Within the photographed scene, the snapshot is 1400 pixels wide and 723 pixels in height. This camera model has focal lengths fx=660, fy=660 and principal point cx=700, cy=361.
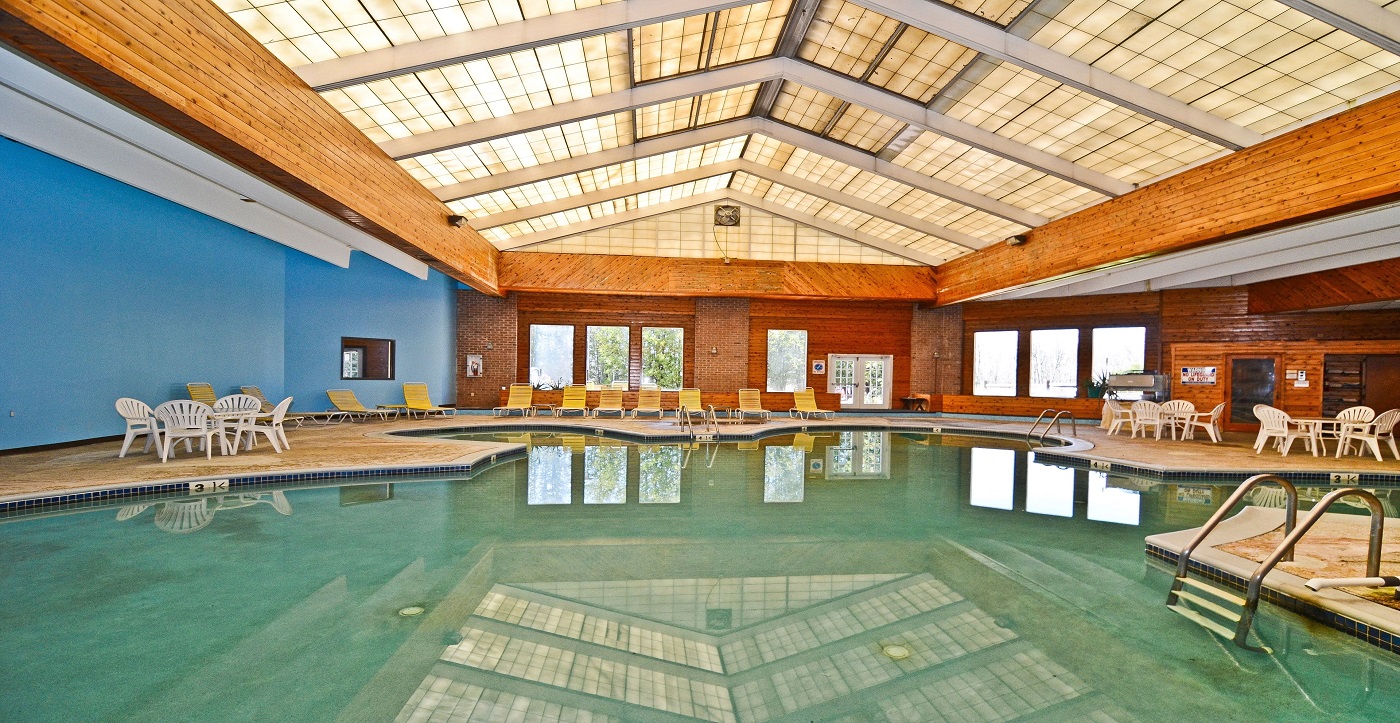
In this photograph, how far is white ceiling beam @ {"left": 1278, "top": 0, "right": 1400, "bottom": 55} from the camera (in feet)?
17.7

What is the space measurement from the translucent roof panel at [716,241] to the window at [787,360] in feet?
7.03

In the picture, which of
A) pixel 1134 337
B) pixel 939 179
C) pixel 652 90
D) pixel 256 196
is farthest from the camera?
pixel 1134 337

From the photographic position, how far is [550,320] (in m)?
17.1

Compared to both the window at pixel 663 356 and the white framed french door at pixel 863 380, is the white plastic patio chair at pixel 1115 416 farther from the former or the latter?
the window at pixel 663 356

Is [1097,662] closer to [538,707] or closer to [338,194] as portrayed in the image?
[538,707]

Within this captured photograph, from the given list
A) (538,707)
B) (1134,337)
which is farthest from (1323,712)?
(1134,337)

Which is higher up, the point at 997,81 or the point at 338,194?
the point at 997,81

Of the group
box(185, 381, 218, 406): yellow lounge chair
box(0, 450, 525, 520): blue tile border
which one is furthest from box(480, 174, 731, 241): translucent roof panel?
box(0, 450, 525, 520): blue tile border

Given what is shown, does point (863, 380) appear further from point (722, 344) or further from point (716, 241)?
point (716, 241)

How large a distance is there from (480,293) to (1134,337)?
52.6 ft

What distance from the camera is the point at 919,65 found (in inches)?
338

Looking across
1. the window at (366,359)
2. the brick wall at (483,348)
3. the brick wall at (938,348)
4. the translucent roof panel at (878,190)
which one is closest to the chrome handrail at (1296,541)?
the translucent roof panel at (878,190)

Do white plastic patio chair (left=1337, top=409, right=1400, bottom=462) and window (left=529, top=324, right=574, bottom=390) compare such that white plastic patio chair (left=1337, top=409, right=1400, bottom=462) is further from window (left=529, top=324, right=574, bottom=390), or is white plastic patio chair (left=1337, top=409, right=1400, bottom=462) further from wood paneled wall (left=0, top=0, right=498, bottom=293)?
window (left=529, top=324, right=574, bottom=390)

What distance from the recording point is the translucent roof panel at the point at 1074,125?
8172 mm
